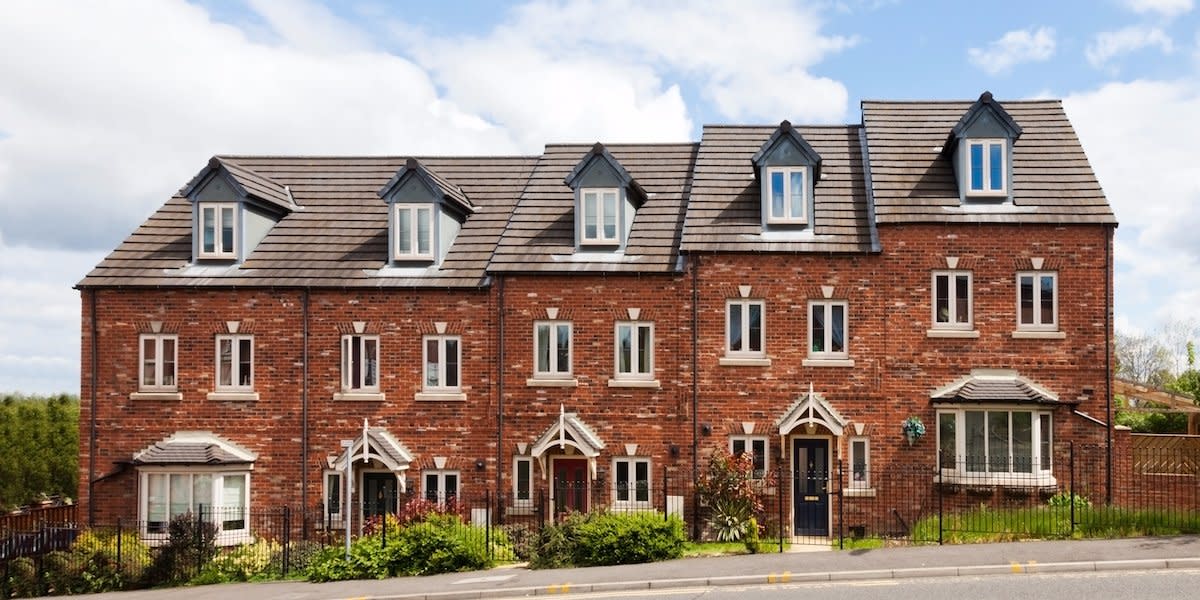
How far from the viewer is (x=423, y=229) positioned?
2531cm

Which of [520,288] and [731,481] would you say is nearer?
[731,481]

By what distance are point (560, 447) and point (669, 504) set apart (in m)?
2.94

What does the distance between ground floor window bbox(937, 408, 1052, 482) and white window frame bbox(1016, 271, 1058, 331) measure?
2051 millimetres

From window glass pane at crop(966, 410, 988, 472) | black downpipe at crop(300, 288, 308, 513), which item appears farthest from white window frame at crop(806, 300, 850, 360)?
black downpipe at crop(300, 288, 308, 513)

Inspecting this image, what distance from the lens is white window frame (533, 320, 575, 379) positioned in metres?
24.3

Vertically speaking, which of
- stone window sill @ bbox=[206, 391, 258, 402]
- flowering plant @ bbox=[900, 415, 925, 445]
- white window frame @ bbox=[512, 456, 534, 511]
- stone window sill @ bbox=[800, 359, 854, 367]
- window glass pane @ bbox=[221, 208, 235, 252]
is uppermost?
window glass pane @ bbox=[221, 208, 235, 252]

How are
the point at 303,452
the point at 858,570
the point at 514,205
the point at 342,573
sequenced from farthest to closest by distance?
the point at 514,205
the point at 303,452
the point at 342,573
the point at 858,570

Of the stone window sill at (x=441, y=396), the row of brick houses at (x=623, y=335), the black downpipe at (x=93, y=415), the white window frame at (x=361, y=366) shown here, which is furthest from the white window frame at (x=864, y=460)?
the black downpipe at (x=93, y=415)

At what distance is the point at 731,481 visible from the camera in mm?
22594

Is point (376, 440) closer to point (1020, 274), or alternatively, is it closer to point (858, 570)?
point (858, 570)

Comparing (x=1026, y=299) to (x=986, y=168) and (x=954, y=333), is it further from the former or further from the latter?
(x=986, y=168)

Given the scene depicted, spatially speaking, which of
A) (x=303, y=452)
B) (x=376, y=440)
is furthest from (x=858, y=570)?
(x=303, y=452)

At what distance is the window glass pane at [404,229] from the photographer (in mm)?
25312

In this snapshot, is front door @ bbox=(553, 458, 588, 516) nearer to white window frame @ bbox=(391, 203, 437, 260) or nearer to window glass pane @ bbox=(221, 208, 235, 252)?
white window frame @ bbox=(391, 203, 437, 260)
